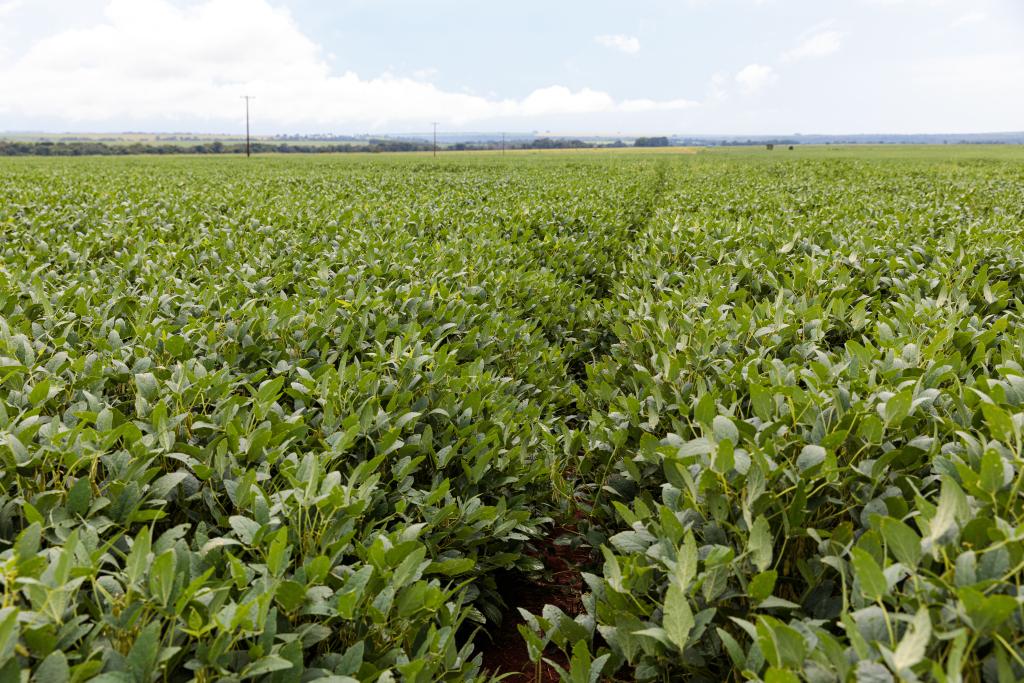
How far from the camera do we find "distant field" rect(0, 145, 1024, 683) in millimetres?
1413

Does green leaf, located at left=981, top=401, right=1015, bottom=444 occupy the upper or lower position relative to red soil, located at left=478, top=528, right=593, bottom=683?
upper

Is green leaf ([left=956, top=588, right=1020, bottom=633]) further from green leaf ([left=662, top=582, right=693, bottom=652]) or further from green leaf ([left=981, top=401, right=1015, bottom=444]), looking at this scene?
green leaf ([left=981, top=401, right=1015, bottom=444])

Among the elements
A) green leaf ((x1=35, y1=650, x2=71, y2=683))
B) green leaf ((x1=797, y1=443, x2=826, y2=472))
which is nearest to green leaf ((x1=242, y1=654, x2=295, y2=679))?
green leaf ((x1=35, y1=650, x2=71, y2=683))

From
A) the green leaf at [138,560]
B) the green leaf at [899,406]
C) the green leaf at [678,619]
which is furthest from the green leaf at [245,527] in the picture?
the green leaf at [899,406]

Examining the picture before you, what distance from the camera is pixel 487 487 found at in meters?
3.06

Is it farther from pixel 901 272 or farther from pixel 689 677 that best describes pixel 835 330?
pixel 689 677

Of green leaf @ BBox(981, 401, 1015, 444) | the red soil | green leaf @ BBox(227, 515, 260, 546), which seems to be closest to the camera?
green leaf @ BBox(227, 515, 260, 546)

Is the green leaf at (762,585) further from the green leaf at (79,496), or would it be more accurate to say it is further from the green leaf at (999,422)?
the green leaf at (79,496)

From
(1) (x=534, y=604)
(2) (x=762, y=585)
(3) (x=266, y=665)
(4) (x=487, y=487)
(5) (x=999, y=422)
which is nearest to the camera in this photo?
(3) (x=266, y=665)

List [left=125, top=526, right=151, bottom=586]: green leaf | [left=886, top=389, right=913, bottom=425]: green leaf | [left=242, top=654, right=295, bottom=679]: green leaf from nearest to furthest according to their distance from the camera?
[left=242, top=654, right=295, bottom=679]: green leaf
[left=125, top=526, right=151, bottom=586]: green leaf
[left=886, top=389, right=913, bottom=425]: green leaf

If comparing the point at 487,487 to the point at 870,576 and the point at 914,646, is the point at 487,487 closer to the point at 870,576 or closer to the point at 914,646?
the point at 870,576

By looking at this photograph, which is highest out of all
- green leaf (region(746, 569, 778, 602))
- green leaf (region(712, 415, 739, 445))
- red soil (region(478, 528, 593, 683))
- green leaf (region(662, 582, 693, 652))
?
green leaf (region(712, 415, 739, 445))

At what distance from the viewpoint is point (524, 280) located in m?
5.77

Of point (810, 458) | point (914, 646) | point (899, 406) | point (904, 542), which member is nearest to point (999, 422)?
point (899, 406)
